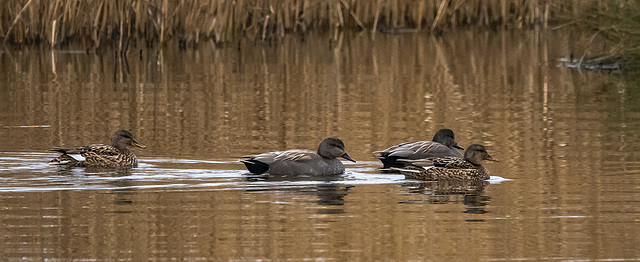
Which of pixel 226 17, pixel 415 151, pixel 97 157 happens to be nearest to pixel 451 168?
pixel 415 151

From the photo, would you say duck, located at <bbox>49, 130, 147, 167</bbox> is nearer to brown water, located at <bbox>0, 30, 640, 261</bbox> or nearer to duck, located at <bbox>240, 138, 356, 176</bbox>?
brown water, located at <bbox>0, 30, 640, 261</bbox>

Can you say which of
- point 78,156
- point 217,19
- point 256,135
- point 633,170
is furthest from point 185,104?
point 217,19

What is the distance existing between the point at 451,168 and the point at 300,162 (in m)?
1.20

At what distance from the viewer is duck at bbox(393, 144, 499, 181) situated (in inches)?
368

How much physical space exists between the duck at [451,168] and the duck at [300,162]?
62cm

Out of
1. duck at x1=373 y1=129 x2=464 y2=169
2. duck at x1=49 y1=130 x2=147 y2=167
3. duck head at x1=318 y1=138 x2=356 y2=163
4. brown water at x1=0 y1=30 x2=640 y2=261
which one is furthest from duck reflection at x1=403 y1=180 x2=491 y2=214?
duck at x1=49 y1=130 x2=147 y2=167

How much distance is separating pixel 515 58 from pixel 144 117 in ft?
34.3

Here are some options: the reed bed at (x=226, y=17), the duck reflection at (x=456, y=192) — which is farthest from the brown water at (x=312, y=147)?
the reed bed at (x=226, y=17)

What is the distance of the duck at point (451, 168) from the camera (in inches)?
368

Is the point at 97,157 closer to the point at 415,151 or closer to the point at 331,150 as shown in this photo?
the point at 331,150

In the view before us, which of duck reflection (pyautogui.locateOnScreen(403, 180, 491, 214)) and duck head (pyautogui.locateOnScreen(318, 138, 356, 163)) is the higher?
duck head (pyautogui.locateOnScreen(318, 138, 356, 163))

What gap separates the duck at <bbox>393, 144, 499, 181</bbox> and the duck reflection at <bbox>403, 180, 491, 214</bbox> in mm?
52

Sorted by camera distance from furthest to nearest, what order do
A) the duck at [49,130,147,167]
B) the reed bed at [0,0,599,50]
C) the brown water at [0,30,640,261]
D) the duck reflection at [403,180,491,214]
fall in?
the reed bed at [0,0,599,50], the duck at [49,130,147,167], the duck reflection at [403,180,491,214], the brown water at [0,30,640,261]

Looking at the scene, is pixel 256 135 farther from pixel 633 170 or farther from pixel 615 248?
pixel 615 248
